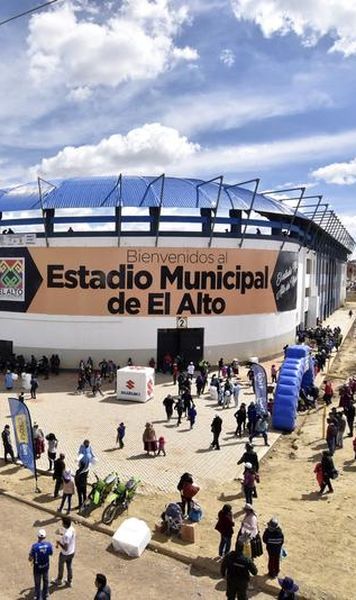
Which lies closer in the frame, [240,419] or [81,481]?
[81,481]

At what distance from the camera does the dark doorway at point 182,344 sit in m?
34.2

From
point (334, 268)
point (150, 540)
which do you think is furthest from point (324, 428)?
point (334, 268)

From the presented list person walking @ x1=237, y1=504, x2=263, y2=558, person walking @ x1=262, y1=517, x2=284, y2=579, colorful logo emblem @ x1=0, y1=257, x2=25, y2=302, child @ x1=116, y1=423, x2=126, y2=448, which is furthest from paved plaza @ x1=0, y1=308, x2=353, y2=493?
colorful logo emblem @ x1=0, y1=257, x2=25, y2=302

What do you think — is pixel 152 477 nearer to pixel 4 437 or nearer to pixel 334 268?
pixel 4 437

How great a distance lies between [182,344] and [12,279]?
12182 millimetres

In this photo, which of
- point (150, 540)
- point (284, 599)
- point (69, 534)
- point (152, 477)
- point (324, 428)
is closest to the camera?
point (284, 599)

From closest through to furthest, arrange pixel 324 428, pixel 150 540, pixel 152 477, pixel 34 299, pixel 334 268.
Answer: pixel 150 540 < pixel 152 477 < pixel 324 428 < pixel 34 299 < pixel 334 268

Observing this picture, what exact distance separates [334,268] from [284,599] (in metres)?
78.8

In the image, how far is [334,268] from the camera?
83500mm

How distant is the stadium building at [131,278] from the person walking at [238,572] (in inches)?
964

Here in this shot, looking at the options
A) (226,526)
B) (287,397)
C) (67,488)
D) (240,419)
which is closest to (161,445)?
(240,419)

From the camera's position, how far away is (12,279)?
34.6 metres

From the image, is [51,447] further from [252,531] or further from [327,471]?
[327,471]

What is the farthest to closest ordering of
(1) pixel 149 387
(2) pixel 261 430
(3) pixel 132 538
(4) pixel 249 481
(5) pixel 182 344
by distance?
(5) pixel 182 344
(1) pixel 149 387
(2) pixel 261 430
(4) pixel 249 481
(3) pixel 132 538
